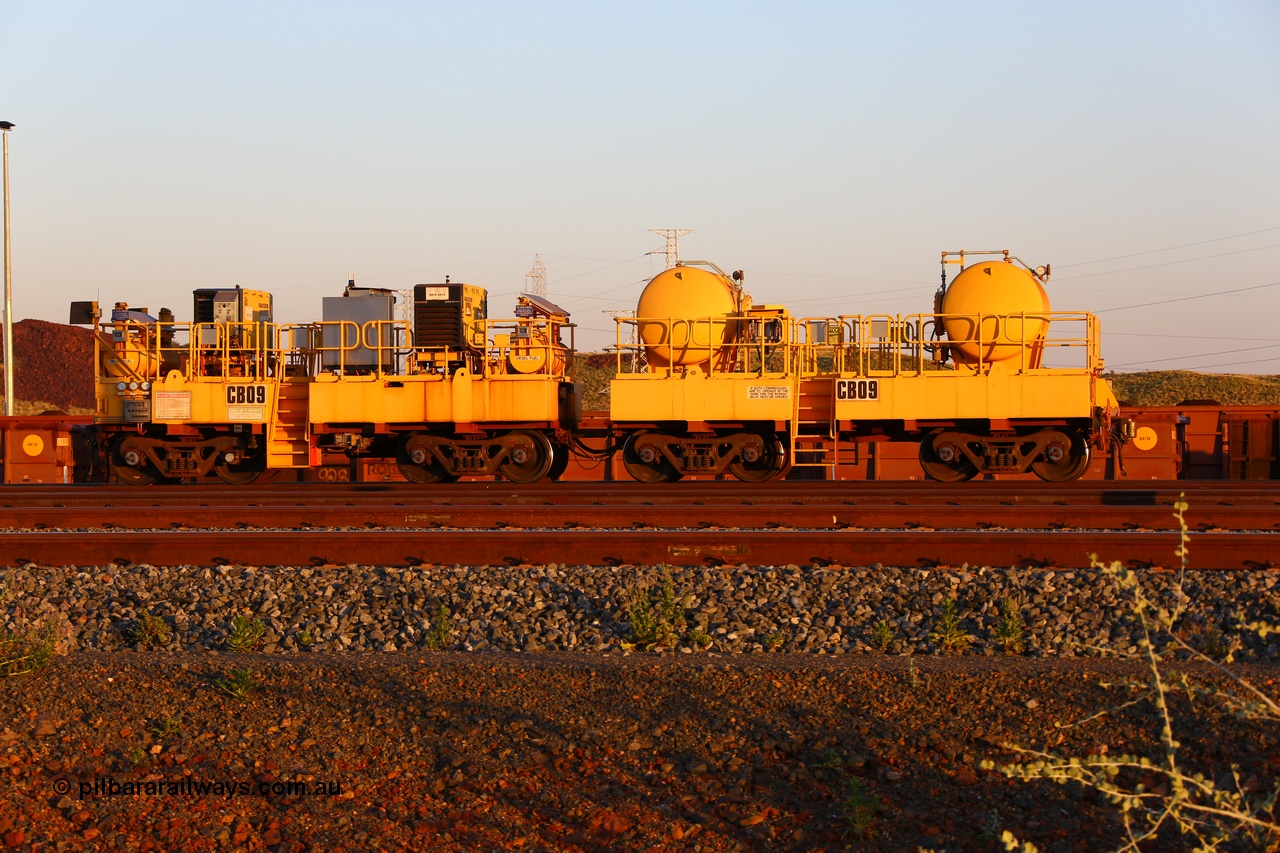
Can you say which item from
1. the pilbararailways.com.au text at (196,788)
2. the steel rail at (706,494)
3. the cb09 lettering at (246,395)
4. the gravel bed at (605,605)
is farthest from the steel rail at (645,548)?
the cb09 lettering at (246,395)

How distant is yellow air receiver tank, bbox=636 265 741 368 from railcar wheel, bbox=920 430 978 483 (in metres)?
3.46

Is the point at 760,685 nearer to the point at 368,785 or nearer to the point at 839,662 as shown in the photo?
the point at 839,662

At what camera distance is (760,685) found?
5297 mm

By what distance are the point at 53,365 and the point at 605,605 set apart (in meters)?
65.0

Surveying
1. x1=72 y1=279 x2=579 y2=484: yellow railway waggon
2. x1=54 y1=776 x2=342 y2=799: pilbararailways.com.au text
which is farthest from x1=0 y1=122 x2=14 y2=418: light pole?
x1=54 y1=776 x2=342 y2=799: pilbararailways.com.au text

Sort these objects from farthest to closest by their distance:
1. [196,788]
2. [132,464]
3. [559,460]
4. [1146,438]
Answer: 1. [1146,438]
2. [132,464]
3. [559,460]
4. [196,788]

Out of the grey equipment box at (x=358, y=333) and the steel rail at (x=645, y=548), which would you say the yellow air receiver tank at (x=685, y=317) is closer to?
the grey equipment box at (x=358, y=333)

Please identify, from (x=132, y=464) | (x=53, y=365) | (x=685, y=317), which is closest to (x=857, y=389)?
(x=685, y=317)

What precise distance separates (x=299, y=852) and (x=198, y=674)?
2.24 metres

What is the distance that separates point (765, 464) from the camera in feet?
53.9

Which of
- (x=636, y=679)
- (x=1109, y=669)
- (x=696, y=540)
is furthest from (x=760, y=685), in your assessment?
(x=696, y=540)

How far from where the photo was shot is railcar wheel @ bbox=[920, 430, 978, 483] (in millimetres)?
15977

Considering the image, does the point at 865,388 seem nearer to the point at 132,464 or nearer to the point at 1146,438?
the point at 1146,438

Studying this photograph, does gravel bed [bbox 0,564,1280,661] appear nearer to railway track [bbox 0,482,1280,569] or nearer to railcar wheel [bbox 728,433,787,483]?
railway track [bbox 0,482,1280,569]
